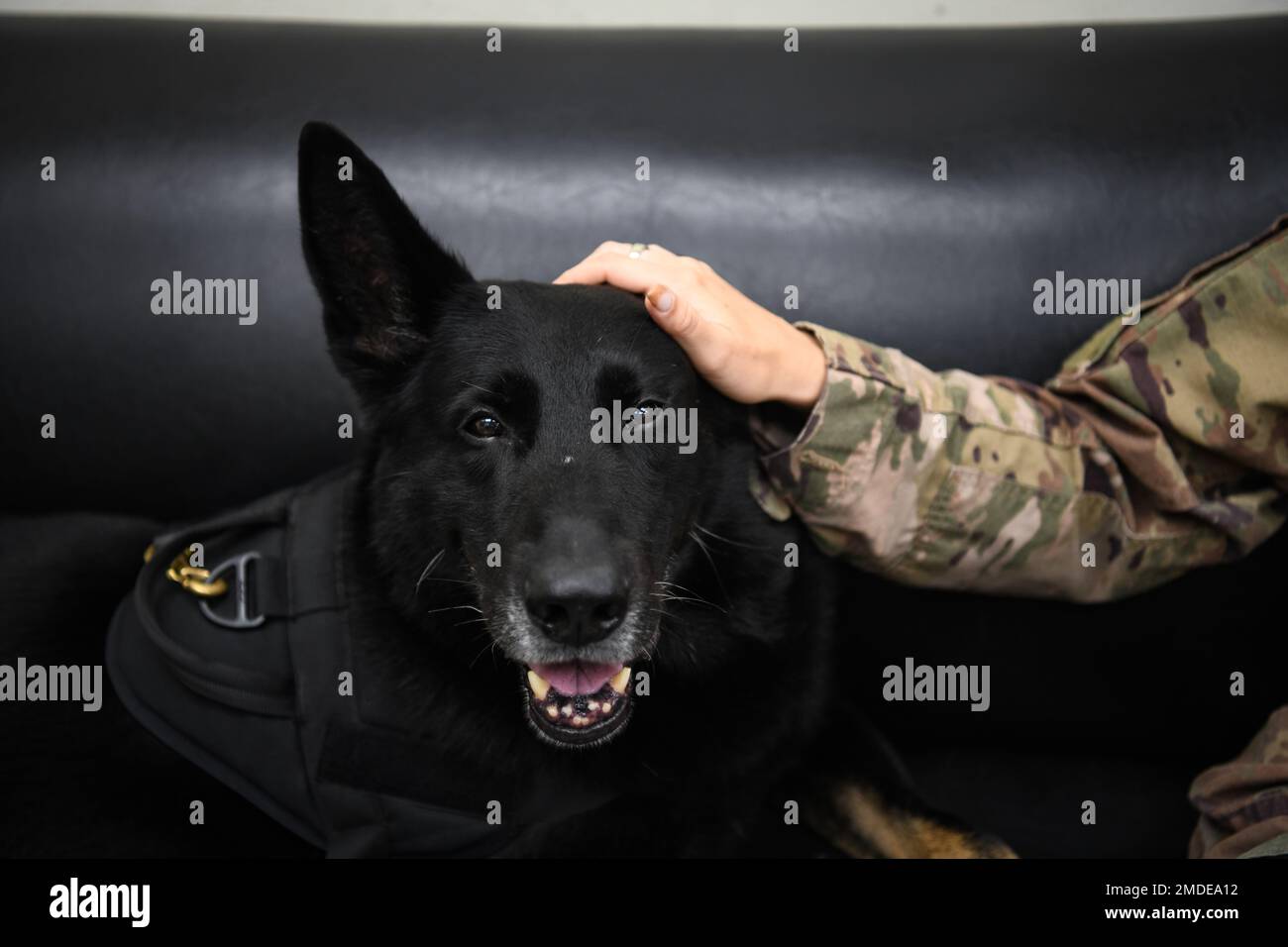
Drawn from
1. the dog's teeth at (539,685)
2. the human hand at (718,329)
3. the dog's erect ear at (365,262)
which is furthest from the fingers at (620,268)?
the dog's teeth at (539,685)

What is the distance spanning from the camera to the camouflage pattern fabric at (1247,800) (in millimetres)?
1231

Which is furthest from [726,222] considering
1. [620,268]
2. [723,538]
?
[723,538]

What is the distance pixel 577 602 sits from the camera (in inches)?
41.8

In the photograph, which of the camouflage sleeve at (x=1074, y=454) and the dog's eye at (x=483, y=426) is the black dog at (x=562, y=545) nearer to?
the dog's eye at (x=483, y=426)

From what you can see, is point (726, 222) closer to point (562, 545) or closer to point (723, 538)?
point (723, 538)

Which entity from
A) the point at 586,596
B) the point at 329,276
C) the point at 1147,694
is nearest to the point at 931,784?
the point at 1147,694

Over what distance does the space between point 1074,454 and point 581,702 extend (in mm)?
867

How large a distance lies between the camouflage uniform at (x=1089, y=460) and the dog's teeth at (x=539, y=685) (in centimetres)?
45

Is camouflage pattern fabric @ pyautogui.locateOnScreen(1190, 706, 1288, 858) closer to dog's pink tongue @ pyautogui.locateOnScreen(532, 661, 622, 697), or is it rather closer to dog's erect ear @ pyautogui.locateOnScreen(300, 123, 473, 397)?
dog's pink tongue @ pyautogui.locateOnScreen(532, 661, 622, 697)

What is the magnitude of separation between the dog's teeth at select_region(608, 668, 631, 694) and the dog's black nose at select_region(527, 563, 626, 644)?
0.12m

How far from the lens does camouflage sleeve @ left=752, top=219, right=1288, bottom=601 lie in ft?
4.46
